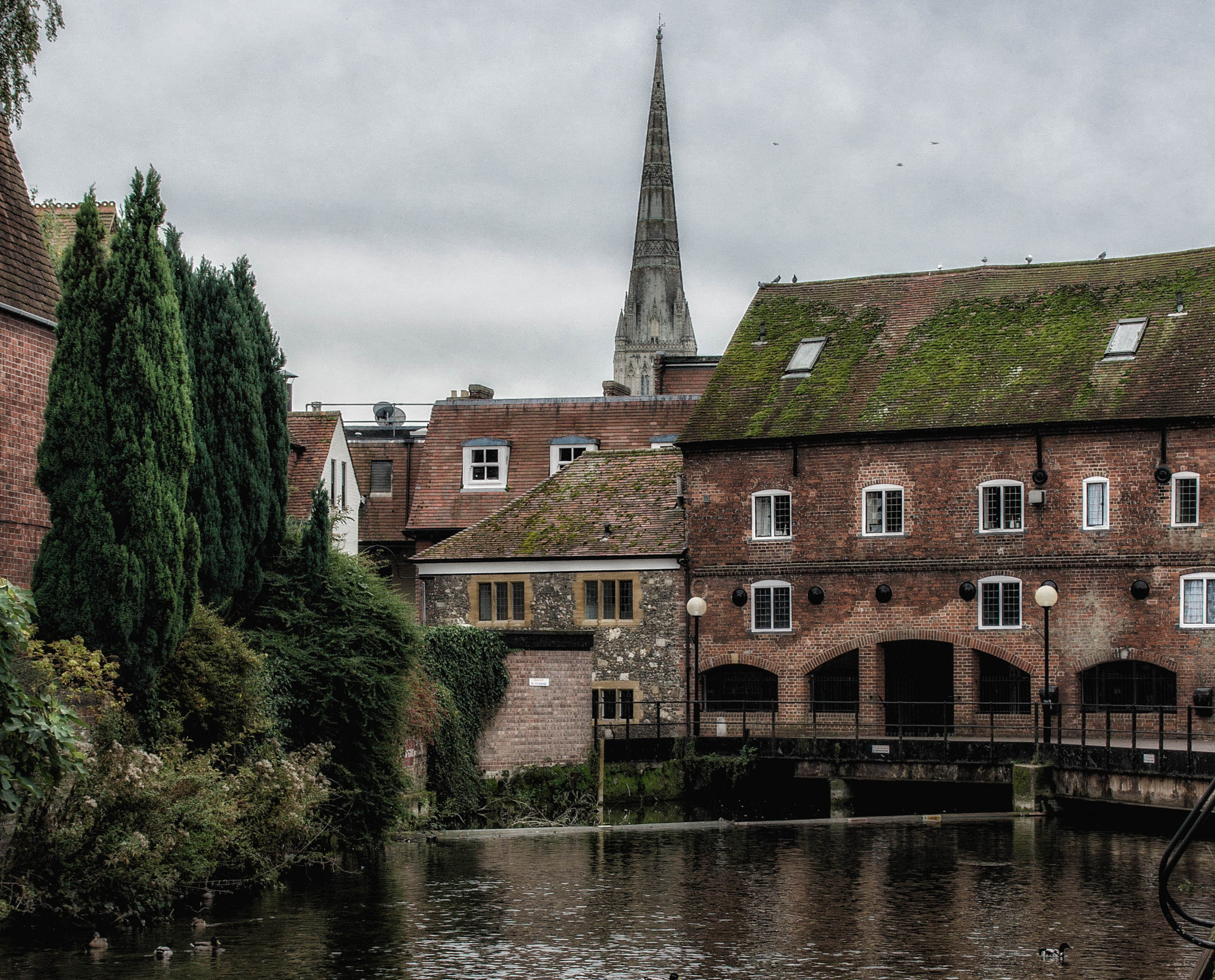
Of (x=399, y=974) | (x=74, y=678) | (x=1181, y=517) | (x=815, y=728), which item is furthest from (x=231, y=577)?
(x=1181, y=517)

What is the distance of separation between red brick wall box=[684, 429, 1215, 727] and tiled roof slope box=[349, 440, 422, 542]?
15.1m

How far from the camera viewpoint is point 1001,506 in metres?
37.6

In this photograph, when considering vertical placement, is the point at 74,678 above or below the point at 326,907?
above

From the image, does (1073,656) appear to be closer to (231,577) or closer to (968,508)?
(968,508)

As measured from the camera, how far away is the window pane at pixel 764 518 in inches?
1578

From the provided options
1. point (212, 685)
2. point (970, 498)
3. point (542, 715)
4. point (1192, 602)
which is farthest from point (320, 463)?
point (212, 685)

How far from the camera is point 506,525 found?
42.0m

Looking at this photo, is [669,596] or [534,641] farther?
[669,596]

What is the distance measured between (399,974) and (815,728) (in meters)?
20.7

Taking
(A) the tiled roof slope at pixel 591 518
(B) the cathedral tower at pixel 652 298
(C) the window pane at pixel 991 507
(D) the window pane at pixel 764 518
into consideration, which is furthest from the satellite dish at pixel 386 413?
(B) the cathedral tower at pixel 652 298

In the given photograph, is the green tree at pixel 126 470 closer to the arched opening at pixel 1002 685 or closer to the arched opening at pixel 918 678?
the arched opening at pixel 1002 685

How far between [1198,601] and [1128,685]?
241 centimetres

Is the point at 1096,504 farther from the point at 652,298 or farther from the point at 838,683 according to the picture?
the point at 652,298

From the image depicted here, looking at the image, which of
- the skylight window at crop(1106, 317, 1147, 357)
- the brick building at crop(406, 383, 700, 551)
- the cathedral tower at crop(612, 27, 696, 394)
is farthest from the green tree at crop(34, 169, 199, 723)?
the cathedral tower at crop(612, 27, 696, 394)
